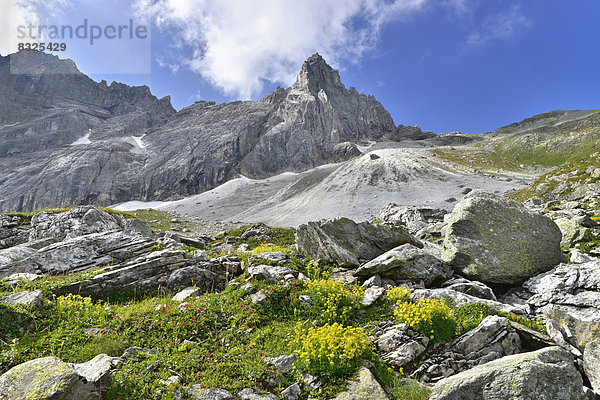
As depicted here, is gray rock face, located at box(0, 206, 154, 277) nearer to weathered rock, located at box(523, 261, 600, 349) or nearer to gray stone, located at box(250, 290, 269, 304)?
gray stone, located at box(250, 290, 269, 304)

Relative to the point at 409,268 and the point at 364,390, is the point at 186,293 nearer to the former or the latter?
the point at 364,390

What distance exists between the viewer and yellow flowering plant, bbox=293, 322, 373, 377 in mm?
6678

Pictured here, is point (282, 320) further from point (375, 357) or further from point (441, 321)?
point (441, 321)

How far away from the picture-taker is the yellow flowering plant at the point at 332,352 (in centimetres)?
668

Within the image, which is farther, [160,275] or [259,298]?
[160,275]

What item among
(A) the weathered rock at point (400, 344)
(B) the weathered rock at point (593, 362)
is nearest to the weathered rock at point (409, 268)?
(A) the weathered rock at point (400, 344)

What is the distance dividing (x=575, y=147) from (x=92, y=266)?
192 metres

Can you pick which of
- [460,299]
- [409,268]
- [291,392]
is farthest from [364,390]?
[409,268]

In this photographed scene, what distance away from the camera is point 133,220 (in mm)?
33000

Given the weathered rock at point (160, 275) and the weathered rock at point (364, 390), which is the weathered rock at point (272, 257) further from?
the weathered rock at point (364, 390)

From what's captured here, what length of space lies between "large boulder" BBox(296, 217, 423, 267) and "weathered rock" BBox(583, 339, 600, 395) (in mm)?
8837

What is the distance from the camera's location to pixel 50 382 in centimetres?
542

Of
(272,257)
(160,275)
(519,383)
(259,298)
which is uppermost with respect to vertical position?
(272,257)

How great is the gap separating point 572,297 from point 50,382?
15.6 m
